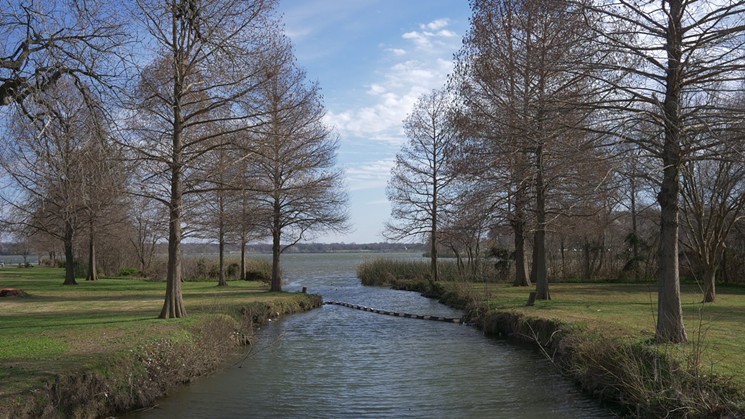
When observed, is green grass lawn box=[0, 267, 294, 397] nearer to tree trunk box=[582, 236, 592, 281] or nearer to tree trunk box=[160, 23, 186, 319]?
tree trunk box=[160, 23, 186, 319]

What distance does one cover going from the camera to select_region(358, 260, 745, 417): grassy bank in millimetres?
7730

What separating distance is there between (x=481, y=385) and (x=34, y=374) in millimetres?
7885

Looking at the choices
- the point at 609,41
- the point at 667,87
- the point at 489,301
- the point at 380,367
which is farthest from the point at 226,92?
the point at 489,301

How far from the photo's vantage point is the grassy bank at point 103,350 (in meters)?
8.40

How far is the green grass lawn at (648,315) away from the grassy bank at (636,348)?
0.8 inches

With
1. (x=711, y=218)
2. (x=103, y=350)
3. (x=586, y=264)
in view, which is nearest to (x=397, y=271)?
(x=586, y=264)

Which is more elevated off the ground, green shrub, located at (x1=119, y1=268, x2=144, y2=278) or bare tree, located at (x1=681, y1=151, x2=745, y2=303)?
bare tree, located at (x1=681, y1=151, x2=745, y2=303)

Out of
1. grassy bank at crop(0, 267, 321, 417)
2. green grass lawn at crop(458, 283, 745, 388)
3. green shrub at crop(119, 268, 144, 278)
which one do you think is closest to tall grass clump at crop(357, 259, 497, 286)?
green grass lawn at crop(458, 283, 745, 388)

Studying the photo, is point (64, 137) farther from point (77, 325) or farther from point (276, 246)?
point (276, 246)

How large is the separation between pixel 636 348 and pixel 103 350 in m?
9.63

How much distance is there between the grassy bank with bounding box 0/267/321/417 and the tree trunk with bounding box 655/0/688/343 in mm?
9160

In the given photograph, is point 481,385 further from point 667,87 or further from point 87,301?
point 87,301

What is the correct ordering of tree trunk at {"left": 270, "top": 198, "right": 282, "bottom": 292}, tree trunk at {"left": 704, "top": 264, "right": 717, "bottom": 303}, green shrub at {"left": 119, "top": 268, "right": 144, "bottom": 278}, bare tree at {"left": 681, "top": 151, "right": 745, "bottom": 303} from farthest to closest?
green shrub at {"left": 119, "top": 268, "right": 144, "bottom": 278} → tree trunk at {"left": 270, "top": 198, "right": 282, "bottom": 292} → bare tree at {"left": 681, "top": 151, "right": 745, "bottom": 303} → tree trunk at {"left": 704, "top": 264, "right": 717, "bottom": 303}

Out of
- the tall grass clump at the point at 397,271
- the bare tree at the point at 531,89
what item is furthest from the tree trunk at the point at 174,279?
the tall grass clump at the point at 397,271
